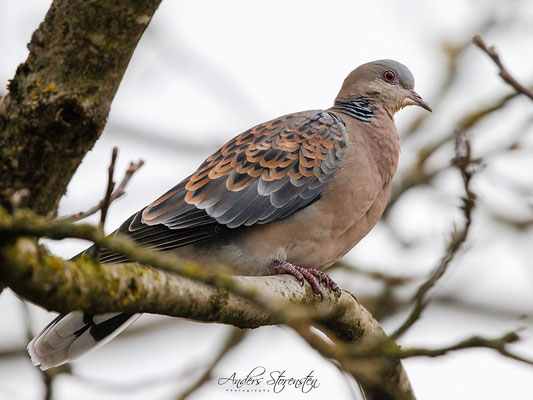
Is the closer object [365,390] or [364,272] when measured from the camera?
[365,390]

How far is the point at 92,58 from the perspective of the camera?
2512 millimetres

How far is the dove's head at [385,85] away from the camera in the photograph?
493 centimetres

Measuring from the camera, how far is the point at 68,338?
134 inches

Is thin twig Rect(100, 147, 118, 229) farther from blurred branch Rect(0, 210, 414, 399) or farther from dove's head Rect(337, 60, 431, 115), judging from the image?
dove's head Rect(337, 60, 431, 115)

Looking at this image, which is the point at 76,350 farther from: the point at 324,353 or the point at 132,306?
the point at 324,353

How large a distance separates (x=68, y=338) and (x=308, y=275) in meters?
1.17

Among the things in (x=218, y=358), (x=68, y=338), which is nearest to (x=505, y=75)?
(x=68, y=338)

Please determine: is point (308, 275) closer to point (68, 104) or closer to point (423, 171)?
point (68, 104)

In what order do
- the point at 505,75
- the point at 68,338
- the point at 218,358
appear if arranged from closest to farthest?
the point at 505,75 → the point at 68,338 → the point at 218,358

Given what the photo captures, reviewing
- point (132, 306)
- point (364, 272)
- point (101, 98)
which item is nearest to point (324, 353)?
point (132, 306)

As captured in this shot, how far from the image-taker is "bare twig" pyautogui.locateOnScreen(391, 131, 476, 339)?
2.68m

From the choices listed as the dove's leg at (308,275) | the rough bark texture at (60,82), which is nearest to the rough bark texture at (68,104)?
the rough bark texture at (60,82)

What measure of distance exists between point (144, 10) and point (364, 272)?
10.1 ft

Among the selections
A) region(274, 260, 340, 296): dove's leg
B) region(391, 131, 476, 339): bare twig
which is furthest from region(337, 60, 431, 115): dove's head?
region(391, 131, 476, 339): bare twig
